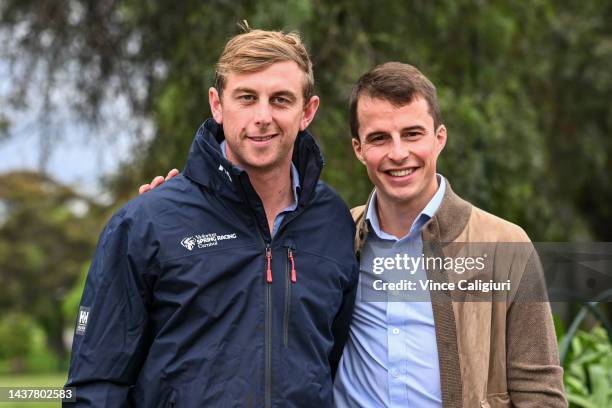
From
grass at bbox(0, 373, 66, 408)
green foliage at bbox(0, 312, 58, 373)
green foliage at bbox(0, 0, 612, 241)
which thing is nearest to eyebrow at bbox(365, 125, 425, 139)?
grass at bbox(0, 373, 66, 408)

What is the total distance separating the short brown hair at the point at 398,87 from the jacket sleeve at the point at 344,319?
0.54m

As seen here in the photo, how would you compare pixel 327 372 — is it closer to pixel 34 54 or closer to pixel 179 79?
pixel 179 79

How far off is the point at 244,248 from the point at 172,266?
0.74 feet

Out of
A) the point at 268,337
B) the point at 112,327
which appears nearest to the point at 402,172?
the point at 268,337

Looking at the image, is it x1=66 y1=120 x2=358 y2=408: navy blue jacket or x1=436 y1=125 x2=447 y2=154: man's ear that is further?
x1=436 y1=125 x2=447 y2=154: man's ear

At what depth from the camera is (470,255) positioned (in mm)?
2846

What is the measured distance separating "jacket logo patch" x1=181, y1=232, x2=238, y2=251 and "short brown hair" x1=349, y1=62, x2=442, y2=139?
0.64 m

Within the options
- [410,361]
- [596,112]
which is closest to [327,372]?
[410,361]

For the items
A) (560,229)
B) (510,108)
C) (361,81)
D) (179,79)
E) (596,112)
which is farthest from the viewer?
(596,112)

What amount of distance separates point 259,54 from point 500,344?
1.17 m

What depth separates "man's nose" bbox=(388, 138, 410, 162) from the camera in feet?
9.50

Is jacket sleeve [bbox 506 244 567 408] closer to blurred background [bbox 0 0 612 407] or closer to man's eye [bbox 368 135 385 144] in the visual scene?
man's eye [bbox 368 135 385 144]

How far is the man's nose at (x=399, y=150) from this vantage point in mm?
2896

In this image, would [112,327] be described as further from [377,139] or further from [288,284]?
Result: [377,139]
